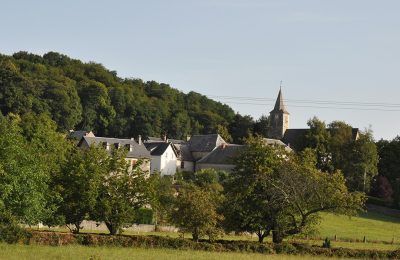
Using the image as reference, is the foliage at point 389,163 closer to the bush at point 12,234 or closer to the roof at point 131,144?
the roof at point 131,144

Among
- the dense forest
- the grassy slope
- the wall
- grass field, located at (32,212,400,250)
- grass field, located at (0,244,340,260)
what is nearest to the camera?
grass field, located at (0,244,340,260)

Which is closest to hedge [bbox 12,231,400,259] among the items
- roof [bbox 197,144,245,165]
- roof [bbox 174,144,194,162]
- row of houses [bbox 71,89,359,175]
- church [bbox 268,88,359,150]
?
row of houses [bbox 71,89,359,175]

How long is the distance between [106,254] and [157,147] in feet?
239

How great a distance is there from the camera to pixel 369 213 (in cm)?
8725

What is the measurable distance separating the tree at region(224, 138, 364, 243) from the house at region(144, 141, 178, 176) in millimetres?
58985

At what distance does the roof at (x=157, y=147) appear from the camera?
343 ft

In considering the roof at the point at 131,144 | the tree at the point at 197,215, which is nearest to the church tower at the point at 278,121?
the roof at the point at 131,144

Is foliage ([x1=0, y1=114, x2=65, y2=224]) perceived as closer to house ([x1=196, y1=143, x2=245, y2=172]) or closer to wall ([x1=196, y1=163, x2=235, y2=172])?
wall ([x1=196, y1=163, x2=235, y2=172])

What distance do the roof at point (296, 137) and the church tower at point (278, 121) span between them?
6251mm

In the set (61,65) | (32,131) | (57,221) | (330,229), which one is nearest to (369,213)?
(330,229)

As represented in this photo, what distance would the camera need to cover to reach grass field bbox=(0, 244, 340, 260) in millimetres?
31952

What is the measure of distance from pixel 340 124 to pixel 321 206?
6836 cm

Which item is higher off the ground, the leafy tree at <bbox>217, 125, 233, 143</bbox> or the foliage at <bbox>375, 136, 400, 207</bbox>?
the leafy tree at <bbox>217, 125, 233, 143</bbox>

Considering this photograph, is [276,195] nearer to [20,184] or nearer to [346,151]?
[20,184]
